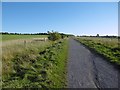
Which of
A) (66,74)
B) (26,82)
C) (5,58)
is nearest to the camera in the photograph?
(26,82)

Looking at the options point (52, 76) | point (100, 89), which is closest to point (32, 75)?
point (52, 76)

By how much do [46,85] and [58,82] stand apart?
93 cm

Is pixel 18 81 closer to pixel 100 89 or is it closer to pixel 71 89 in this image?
pixel 71 89

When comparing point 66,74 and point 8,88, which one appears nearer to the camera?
point 8,88

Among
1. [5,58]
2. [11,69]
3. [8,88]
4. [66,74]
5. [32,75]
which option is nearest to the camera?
[8,88]

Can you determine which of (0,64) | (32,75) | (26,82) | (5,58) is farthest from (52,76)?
(5,58)

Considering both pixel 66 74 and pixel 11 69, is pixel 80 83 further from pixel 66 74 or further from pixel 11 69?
pixel 11 69

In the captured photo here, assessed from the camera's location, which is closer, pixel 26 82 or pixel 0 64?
pixel 26 82

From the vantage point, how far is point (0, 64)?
14.7 meters

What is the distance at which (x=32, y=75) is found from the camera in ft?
40.2

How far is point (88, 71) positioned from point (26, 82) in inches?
185

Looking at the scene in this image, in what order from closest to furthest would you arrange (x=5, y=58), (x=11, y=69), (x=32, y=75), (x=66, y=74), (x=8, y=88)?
(x=8, y=88) → (x=32, y=75) → (x=66, y=74) → (x=11, y=69) → (x=5, y=58)

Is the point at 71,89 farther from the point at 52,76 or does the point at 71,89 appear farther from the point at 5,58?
the point at 5,58

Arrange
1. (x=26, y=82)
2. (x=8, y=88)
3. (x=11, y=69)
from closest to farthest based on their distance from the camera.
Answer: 1. (x=8, y=88)
2. (x=26, y=82)
3. (x=11, y=69)
